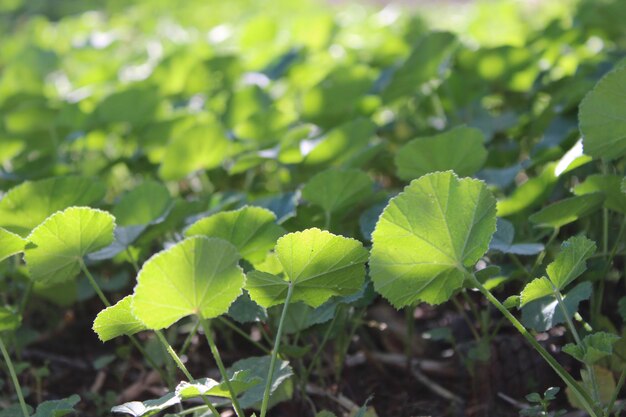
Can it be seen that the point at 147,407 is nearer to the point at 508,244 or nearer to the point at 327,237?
the point at 327,237

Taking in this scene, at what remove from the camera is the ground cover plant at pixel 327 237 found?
0.91 m

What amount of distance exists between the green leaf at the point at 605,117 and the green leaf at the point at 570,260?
159 mm

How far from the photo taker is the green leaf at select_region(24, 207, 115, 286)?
100 cm

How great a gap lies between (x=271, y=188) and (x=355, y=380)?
0.51 metres

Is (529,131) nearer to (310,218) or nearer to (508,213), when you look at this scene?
(508,213)

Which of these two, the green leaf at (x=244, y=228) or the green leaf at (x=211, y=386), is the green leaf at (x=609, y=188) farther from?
the green leaf at (x=211, y=386)

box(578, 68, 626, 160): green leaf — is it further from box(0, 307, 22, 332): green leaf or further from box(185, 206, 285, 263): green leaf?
box(0, 307, 22, 332): green leaf

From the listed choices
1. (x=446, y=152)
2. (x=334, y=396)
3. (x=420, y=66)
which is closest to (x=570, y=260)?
(x=446, y=152)

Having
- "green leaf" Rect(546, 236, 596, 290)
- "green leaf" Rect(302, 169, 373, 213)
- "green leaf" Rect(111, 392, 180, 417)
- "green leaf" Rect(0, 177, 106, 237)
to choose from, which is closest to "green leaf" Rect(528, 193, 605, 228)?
"green leaf" Rect(546, 236, 596, 290)

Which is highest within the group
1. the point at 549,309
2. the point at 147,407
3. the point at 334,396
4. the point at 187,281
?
the point at 187,281

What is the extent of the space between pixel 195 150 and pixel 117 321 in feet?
2.00

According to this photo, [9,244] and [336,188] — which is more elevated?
[9,244]

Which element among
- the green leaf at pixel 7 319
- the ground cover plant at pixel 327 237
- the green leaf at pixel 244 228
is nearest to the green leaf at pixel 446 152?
the ground cover plant at pixel 327 237

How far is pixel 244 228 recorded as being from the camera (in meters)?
1.06
